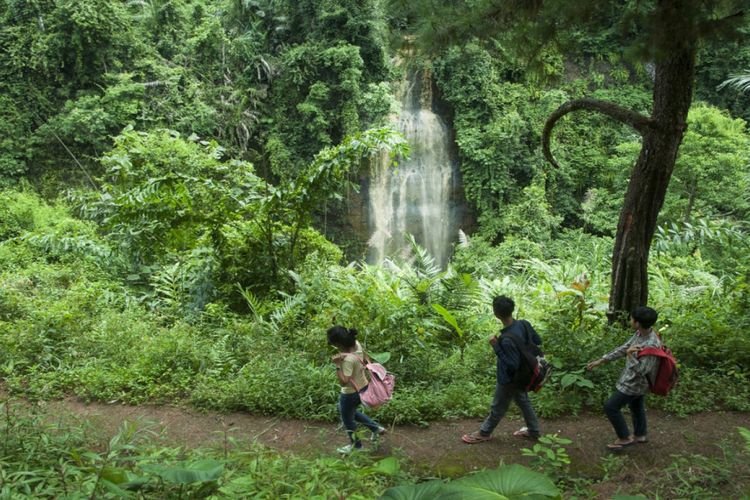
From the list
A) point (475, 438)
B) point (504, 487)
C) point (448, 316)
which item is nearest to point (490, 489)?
point (504, 487)

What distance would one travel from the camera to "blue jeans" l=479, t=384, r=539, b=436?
4.58 meters

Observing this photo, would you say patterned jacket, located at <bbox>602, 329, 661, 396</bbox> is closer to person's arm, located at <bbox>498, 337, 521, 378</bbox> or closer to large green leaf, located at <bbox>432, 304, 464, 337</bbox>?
person's arm, located at <bbox>498, 337, 521, 378</bbox>

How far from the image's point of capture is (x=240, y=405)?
553 centimetres

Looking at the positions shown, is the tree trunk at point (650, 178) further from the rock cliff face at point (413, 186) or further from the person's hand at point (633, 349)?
the rock cliff face at point (413, 186)

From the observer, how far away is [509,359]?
438 centimetres

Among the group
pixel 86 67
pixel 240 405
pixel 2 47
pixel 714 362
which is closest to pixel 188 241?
pixel 240 405

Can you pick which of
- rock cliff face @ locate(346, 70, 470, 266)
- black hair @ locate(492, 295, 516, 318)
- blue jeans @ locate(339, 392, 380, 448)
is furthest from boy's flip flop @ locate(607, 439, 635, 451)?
rock cliff face @ locate(346, 70, 470, 266)

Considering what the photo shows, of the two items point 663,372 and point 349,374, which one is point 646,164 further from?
point 349,374

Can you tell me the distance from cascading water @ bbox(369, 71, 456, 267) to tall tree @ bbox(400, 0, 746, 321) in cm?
1310

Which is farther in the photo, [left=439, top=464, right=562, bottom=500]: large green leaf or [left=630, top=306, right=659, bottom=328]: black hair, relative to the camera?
[left=630, top=306, right=659, bottom=328]: black hair

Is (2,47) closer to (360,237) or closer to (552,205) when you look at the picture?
(360,237)

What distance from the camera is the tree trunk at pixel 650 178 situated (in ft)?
18.6

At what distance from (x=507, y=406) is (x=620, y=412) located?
86cm

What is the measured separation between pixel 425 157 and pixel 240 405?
1544cm
